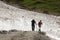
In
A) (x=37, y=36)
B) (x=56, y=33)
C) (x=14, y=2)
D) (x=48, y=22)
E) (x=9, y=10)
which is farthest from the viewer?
(x=14, y=2)

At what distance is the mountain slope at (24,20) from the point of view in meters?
38.9

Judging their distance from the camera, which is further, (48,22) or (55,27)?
(48,22)

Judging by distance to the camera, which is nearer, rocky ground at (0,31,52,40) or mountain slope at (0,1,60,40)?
rocky ground at (0,31,52,40)

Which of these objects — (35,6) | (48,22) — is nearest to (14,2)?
(35,6)

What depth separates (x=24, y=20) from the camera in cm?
4391

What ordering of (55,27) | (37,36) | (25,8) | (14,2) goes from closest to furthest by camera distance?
(37,36)
(55,27)
(25,8)
(14,2)

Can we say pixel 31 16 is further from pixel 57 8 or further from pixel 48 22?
pixel 57 8

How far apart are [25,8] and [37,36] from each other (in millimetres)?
25891

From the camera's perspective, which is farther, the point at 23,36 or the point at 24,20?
the point at 24,20

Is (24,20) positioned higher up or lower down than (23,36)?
higher up

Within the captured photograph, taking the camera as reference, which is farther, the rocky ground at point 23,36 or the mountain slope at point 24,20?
the mountain slope at point 24,20

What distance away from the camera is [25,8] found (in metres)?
55.4

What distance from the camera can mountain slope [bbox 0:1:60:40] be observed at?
1531 inches

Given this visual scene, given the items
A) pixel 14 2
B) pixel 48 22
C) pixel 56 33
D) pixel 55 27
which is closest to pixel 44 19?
pixel 48 22
